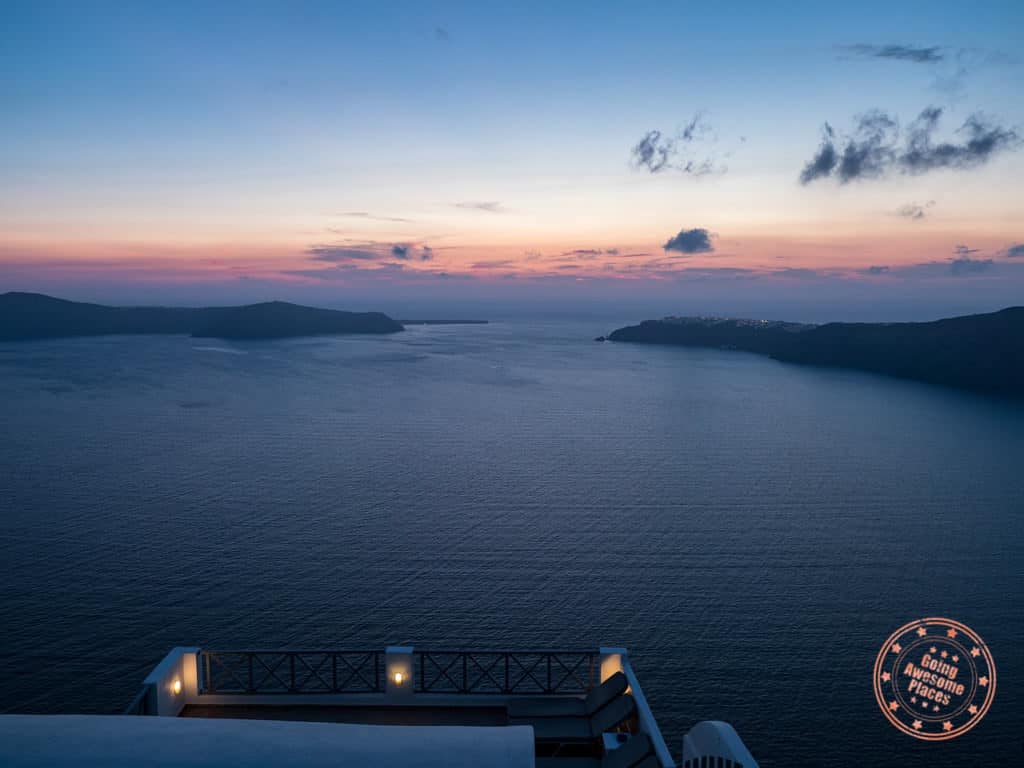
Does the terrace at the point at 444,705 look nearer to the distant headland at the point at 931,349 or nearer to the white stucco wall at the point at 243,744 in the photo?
the white stucco wall at the point at 243,744

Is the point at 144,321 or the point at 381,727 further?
the point at 144,321

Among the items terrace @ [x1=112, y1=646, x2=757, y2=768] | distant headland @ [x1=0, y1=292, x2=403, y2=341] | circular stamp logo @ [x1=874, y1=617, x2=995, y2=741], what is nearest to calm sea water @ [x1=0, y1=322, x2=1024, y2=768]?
circular stamp logo @ [x1=874, y1=617, x2=995, y2=741]

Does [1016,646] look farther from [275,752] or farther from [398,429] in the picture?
[398,429]

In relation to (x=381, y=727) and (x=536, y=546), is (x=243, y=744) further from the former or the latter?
(x=536, y=546)

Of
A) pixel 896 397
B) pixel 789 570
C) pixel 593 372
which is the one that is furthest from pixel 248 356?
pixel 789 570

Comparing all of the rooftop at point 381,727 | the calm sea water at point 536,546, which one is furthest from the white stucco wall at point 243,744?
the calm sea water at point 536,546

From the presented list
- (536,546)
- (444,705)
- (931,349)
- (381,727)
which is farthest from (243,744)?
(931,349)
